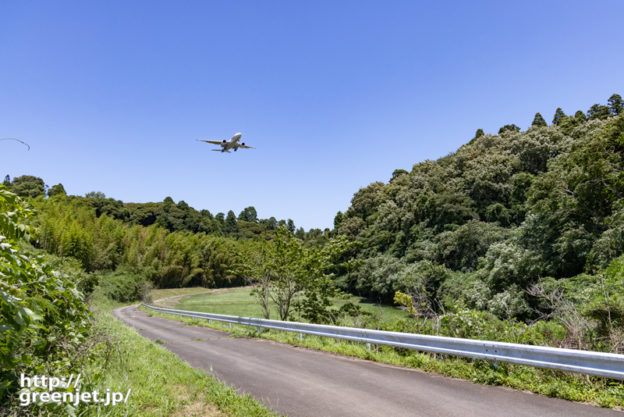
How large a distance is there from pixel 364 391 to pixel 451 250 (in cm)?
3962

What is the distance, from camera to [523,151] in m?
47.8

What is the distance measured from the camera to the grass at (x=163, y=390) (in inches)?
175

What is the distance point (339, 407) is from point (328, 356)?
12.5 feet

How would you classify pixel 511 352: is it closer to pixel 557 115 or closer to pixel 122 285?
pixel 122 285

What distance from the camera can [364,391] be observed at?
211 inches

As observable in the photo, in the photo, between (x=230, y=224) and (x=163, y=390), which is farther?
(x=230, y=224)

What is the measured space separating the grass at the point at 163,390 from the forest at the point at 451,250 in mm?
1105

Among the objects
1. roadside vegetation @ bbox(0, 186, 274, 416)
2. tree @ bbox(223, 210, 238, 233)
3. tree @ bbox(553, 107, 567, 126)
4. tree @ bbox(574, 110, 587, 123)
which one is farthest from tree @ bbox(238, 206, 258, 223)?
roadside vegetation @ bbox(0, 186, 274, 416)

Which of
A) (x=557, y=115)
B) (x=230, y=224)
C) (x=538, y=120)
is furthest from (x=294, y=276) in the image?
(x=230, y=224)

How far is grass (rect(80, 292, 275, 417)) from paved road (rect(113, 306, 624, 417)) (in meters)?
0.50

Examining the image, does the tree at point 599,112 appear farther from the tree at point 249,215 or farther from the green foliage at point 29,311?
the tree at point 249,215

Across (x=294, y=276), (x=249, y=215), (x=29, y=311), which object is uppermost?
(x=249, y=215)

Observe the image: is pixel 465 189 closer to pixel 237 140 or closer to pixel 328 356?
pixel 237 140

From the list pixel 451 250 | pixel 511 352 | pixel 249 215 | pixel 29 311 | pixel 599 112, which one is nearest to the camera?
pixel 29 311
